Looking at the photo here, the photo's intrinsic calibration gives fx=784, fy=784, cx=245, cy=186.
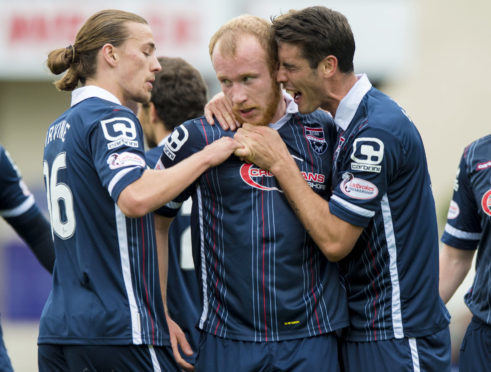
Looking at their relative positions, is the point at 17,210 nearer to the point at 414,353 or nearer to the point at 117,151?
the point at 117,151

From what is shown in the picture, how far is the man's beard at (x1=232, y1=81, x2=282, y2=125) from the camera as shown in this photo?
3.92 meters

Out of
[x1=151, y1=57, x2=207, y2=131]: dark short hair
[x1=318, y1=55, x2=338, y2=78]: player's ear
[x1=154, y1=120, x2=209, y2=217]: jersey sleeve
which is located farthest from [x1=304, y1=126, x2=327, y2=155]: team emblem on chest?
[x1=151, y1=57, x2=207, y2=131]: dark short hair

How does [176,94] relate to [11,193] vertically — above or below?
above

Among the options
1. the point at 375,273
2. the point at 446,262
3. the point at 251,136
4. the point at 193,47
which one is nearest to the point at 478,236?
the point at 446,262

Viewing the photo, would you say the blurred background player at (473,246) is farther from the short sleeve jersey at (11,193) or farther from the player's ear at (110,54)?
the short sleeve jersey at (11,193)

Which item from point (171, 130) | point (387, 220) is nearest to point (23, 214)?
point (171, 130)

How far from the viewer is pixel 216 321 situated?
149 inches

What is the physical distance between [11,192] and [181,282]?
3.90 feet

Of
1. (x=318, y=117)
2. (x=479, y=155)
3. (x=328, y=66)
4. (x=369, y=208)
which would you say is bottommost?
(x=369, y=208)

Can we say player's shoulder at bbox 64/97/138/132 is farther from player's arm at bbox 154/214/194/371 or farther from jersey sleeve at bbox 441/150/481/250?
jersey sleeve at bbox 441/150/481/250

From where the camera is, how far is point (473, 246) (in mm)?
4570

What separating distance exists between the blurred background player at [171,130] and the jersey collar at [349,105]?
3.93 feet

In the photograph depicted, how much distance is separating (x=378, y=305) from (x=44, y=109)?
11369mm

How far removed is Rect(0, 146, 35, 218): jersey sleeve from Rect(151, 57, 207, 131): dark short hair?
0.95 metres
